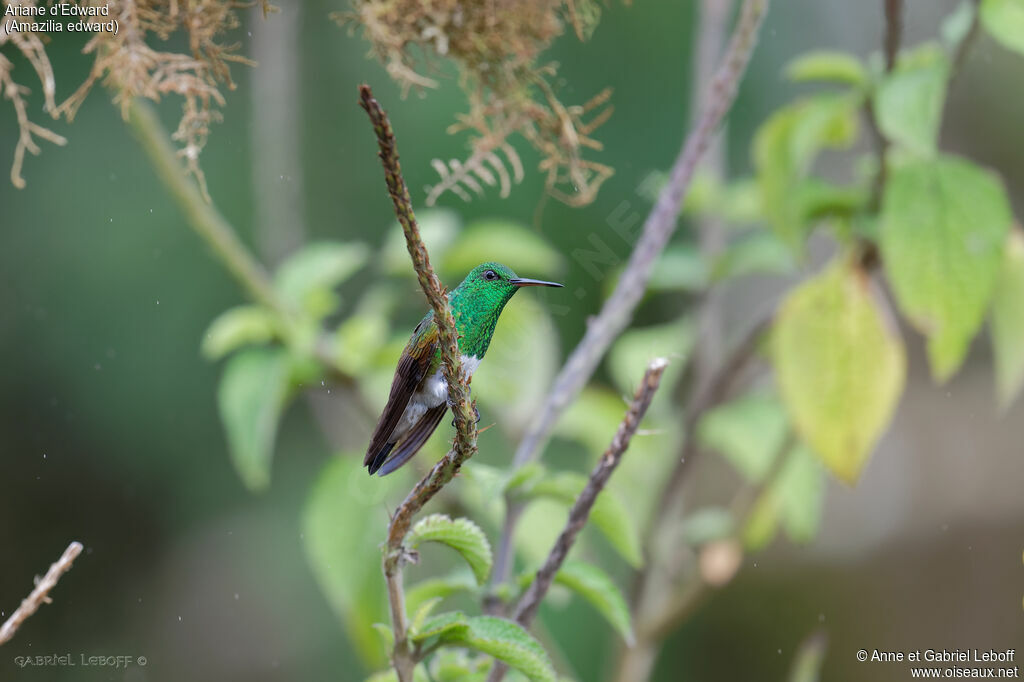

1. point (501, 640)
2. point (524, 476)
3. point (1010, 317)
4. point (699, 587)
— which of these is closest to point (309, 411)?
point (699, 587)

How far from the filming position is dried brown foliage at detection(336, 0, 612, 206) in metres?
0.59

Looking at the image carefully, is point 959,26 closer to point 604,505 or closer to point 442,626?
point 604,505

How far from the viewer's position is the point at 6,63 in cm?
54

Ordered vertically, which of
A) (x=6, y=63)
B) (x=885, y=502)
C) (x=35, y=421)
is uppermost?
(x=6, y=63)

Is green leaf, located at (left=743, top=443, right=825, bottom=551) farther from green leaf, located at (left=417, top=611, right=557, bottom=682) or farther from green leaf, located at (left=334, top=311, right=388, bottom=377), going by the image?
green leaf, located at (left=417, top=611, right=557, bottom=682)

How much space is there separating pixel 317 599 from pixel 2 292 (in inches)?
35.4

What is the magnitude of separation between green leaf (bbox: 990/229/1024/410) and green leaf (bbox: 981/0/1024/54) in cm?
23

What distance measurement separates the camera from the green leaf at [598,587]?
1.84 feet

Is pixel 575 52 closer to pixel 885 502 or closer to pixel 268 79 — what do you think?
pixel 268 79

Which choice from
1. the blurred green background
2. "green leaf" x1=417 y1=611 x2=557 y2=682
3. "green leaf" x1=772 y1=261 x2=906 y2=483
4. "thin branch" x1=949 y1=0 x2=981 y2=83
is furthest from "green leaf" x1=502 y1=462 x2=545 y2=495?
the blurred green background

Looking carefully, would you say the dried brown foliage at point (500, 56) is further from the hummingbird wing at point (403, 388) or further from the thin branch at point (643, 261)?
the hummingbird wing at point (403, 388)

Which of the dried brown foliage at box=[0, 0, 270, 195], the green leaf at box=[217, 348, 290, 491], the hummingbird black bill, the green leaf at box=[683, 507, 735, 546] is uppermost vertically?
the dried brown foliage at box=[0, 0, 270, 195]

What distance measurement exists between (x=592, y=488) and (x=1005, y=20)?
2.14 ft

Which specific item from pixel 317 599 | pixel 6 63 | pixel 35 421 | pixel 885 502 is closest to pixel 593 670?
pixel 317 599
